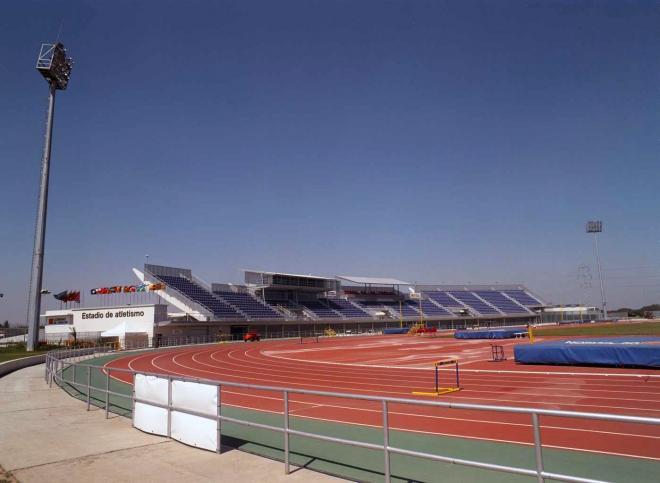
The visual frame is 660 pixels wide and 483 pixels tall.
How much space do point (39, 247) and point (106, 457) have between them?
133 feet

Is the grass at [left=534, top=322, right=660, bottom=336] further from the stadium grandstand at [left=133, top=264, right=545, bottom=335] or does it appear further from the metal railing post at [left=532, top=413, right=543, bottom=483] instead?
the metal railing post at [left=532, top=413, right=543, bottom=483]

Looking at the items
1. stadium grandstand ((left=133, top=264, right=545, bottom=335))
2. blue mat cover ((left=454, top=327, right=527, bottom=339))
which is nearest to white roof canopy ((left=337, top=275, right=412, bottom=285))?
stadium grandstand ((left=133, top=264, right=545, bottom=335))

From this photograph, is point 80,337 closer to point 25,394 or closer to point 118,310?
point 118,310

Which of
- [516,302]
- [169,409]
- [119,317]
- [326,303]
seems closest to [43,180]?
[119,317]

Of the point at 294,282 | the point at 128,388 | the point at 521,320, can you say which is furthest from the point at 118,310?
the point at 521,320

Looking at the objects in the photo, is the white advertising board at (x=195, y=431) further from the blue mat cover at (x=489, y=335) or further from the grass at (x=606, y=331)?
the grass at (x=606, y=331)

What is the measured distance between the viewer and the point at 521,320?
103 metres

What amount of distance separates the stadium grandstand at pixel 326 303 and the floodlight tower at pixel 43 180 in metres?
14.4

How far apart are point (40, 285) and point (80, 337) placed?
49.2ft

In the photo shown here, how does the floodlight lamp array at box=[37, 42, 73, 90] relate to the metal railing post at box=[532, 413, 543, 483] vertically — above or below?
above

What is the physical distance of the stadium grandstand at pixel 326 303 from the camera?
62.9 meters

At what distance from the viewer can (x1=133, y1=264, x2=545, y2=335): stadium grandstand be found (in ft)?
206

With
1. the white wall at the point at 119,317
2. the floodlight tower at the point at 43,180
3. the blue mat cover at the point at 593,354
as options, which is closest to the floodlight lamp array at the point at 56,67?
the floodlight tower at the point at 43,180

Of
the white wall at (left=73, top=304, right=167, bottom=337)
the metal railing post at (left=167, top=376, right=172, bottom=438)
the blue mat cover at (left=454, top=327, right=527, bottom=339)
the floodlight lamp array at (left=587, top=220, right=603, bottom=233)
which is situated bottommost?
the blue mat cover at (left=454, top=327, right=527, bottom=339)
